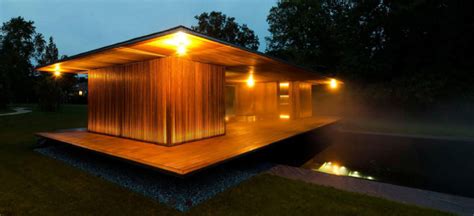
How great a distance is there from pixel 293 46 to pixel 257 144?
610 inches

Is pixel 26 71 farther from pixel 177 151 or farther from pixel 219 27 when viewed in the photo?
pixel 177 151

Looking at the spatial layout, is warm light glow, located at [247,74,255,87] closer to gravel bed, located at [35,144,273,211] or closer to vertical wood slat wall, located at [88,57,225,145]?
vertical wood slat wall, located at [88,57,225,145]

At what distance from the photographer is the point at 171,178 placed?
12.6 feet

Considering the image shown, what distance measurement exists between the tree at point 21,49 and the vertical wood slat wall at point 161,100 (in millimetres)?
24938

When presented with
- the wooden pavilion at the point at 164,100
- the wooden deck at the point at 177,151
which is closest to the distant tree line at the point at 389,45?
the wooden pavilion at the point at 164,100

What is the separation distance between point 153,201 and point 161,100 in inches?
90.1

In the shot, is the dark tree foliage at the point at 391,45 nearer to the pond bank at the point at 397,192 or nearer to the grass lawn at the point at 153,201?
the pond bank at the point at 397,192

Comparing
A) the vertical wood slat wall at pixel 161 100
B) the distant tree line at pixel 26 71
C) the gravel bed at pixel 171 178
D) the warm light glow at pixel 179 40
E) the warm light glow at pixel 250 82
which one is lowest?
the gravel bed at pixel 171 178

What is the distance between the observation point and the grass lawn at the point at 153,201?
279 cm

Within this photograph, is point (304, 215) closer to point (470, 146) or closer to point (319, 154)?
point (319, 154)

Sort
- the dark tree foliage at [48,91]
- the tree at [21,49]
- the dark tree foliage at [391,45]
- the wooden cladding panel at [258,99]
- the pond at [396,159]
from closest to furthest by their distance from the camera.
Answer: the pond at [396,159] → the dark tree foliage at [391,45] → the wooden cladding panel at [258,99] → the dark tree foliage at [48,91] → the tree at [21,49]

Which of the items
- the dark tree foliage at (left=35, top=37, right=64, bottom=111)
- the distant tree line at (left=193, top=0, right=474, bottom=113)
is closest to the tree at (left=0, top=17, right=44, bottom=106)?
the dark tree foliage at (left=35, top=37, right=64, bottom=111)

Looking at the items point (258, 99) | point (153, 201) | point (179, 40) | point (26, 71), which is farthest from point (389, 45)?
point (26, 71)

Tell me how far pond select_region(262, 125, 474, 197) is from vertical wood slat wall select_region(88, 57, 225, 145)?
273 cm
